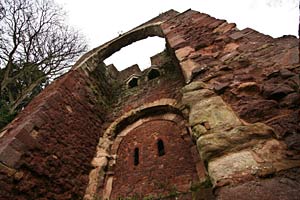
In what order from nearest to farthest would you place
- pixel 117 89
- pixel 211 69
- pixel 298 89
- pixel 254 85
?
pixel 298 89 < pixel 254 85 < pixel 211 69 < pixel 117 89

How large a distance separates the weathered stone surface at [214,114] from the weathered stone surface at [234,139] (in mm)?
121

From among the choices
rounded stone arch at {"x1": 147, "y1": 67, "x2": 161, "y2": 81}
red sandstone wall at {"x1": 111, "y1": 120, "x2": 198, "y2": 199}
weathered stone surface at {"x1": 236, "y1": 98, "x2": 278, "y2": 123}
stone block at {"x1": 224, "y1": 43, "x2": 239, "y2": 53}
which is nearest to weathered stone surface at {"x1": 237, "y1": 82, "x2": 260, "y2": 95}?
weathered stone surface at {"x1": 236, "y1": 98, "x2": 278, "y2": 123}

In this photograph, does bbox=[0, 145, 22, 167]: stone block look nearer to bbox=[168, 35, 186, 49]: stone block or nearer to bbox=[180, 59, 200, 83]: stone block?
bbox=[180, 59, 200, 83]: stone block

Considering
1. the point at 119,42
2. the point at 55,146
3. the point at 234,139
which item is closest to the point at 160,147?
the point at 55,146

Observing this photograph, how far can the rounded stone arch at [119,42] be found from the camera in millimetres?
7195

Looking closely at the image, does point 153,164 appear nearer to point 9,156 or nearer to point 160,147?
point 160,147

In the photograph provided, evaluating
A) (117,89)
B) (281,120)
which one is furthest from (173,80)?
(281,120)

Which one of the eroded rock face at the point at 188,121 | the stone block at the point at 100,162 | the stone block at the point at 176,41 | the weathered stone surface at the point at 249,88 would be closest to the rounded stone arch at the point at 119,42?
the eroded rock face at the point at 188,121

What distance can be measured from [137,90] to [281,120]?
5.55m

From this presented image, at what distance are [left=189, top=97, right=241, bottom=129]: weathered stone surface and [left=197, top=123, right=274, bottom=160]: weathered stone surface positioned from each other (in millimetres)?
121

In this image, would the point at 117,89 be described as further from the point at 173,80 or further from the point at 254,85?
the point at 254,85

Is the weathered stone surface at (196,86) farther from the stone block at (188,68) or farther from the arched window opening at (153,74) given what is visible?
the arched window opening at (153,74)

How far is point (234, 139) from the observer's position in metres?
1.76

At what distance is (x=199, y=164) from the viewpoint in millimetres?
3994
